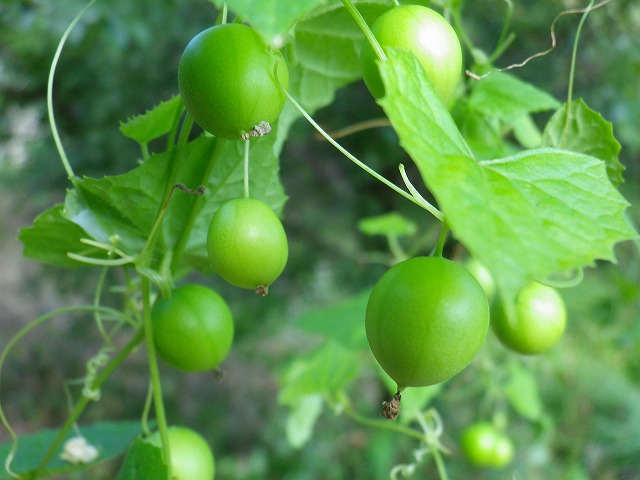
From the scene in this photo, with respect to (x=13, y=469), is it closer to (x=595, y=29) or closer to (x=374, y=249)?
(x=374, y=249)

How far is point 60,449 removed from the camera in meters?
0.60

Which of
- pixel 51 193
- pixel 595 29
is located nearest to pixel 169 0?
pixel 51 193

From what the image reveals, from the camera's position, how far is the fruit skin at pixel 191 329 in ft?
1.41

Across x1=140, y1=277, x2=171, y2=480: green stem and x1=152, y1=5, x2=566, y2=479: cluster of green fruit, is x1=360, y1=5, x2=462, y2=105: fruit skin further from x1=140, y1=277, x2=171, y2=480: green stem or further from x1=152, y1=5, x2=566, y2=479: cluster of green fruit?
x1=140, y1=277, x2=171, y2=480: green stem

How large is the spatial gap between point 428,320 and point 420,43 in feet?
0.46

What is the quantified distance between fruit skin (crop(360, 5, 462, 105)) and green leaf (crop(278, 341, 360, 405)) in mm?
607

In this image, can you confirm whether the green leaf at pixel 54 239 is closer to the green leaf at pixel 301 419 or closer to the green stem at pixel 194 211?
the green stem at pixel 194 211

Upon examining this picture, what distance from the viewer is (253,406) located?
2.41 metres

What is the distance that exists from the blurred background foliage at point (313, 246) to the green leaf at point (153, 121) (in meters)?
0.86

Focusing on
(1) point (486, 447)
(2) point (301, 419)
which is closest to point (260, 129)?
(1) point (486, 447)

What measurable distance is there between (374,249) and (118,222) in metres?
1.37

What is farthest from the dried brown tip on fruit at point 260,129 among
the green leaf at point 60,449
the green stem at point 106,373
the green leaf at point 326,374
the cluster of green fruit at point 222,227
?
the green leaf at point 326,374

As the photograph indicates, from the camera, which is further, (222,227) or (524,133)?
(524,133)

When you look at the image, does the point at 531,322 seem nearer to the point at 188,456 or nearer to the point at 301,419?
the point at 188,456
